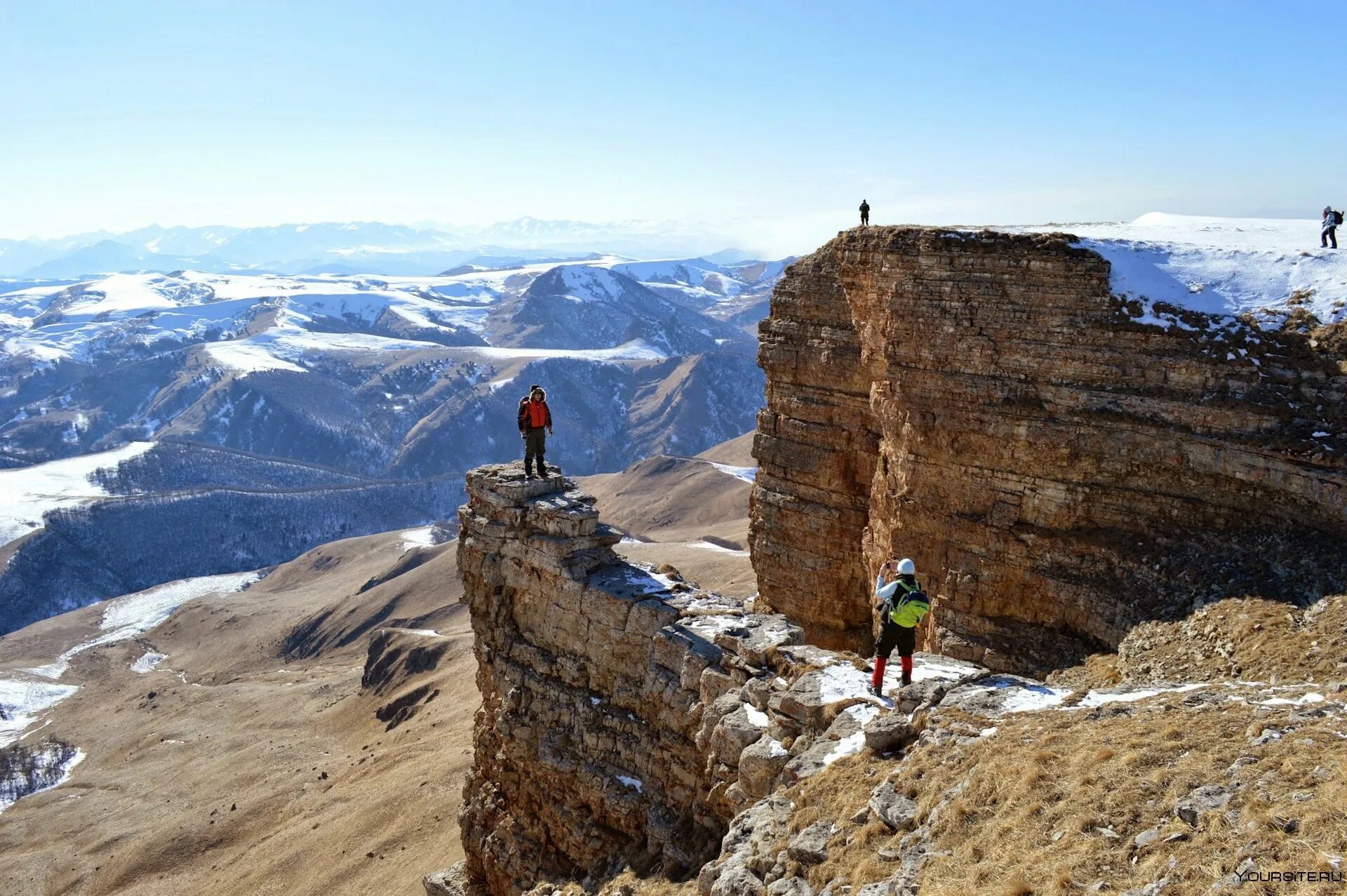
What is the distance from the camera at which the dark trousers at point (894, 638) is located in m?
16.4

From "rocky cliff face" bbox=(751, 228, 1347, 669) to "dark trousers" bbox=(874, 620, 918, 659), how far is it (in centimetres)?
956

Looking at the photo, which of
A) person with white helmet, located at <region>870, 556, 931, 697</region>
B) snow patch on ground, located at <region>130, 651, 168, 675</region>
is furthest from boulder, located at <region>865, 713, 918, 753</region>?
snow patch on ground, located at <region>130, 651, 168, 675</region>

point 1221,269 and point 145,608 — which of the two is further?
point 145,608

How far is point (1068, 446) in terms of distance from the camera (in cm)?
2569

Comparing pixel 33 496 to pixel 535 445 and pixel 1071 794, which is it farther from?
pixel 1071 794

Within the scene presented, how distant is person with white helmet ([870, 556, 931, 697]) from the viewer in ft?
52.7

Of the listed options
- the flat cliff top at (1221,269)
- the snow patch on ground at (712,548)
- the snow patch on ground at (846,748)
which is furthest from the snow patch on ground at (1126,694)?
the snow patch on ground at (712,548)

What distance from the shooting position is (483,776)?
2789 cm

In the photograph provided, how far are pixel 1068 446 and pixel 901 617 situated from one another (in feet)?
40.6

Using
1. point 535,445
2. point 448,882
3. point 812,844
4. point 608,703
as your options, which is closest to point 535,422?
point 535,445

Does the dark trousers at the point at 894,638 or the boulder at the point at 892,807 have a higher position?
the dark trousers at the point at 894,638

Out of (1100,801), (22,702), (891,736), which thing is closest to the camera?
(1100,801)

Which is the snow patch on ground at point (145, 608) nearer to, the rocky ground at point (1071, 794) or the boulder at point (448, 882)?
the boulder at point (448, 882)

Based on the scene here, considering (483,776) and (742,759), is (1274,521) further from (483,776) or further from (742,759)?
(483,776)
